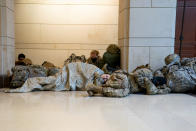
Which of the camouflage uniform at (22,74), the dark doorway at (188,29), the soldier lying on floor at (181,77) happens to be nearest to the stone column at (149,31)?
the soldier lying on floor at (181,77)

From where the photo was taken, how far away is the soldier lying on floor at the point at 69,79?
513 centimetres

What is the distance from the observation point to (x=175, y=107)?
375cm

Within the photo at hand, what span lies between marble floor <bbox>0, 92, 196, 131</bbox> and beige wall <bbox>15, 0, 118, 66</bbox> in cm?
406

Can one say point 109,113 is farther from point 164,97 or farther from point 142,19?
point 142,19

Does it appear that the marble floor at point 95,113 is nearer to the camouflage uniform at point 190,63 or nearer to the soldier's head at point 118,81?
the soldier's head at point 118,81

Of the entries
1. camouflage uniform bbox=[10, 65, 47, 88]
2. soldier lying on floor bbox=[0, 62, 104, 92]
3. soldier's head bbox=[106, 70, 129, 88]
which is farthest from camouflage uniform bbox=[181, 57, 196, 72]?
camouflage uniform bbox=[10, 65, 47, 88]

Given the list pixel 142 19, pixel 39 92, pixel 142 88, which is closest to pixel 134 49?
pixel 142 19

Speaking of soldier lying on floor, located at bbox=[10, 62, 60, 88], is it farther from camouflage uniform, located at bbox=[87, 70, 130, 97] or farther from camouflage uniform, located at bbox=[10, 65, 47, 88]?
camouflage uniform, located at bbox=[87, 70, 130, 97]

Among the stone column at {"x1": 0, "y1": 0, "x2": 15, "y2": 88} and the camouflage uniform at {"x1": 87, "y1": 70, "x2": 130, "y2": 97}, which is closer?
the camouflage uniform at {"x1": 87, "y1": 70, "x2": 130, "y2": 97}

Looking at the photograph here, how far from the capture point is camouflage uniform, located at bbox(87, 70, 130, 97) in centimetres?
454

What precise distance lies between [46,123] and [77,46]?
5.97 metres

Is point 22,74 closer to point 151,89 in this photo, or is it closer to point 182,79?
point 151,89

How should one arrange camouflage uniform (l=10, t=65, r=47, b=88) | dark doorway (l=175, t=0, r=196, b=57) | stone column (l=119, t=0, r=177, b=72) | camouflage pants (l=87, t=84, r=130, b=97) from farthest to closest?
dark doorway (l=175, t=0, r=196, b=57), stone column (l=119, t=0, r=177, b=72), camouflage uniform (l=10, t=65, r=47, b=88), camouflage pants (l=87, t=84, r=130, b=97)

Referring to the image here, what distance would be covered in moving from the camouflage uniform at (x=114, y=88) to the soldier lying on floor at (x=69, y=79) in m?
0.43
